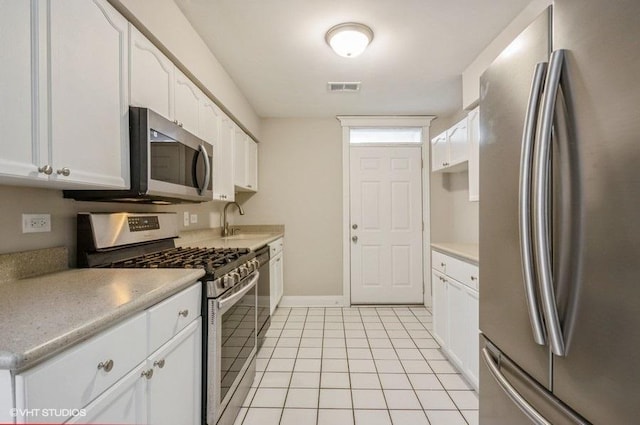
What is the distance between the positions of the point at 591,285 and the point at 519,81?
0.61 meters

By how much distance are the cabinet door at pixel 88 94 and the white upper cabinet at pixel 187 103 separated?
48 cm

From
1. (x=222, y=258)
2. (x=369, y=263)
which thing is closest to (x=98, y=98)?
(x=222, y=258)

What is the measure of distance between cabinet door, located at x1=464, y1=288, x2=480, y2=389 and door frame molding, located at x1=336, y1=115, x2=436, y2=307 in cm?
197

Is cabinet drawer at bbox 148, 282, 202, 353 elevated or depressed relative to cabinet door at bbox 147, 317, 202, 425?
elevated

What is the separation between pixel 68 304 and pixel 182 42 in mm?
1651

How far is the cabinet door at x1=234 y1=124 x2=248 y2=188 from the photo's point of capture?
315 cm

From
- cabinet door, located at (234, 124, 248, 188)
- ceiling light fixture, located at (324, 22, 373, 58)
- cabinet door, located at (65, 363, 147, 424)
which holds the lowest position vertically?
cabinet door, located at (65, 363, 147, 424)

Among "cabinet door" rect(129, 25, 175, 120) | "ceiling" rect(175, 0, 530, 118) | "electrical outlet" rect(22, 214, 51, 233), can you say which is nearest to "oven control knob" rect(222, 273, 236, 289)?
"electrical outlet" rect(22, 214, 51, 233)

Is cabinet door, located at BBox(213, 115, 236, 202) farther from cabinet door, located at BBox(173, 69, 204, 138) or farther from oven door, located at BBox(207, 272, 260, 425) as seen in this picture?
oven door, located at BBox(207, 272, 260, 425)

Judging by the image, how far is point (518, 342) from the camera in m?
0.93

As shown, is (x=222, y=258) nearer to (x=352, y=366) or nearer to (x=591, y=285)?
(x=352, y=366)

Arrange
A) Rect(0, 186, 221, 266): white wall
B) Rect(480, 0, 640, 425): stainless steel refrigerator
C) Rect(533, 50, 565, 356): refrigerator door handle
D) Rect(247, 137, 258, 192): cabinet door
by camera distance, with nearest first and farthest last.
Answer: Rect(480, 0, 640, 425): stainless steel refrigerator < Rect(533, 50, 565, 356): refrigerator door handle < Rect(0, 186, 221, 266): white wall < Rect(247, 137, 258, 192): cabinet door

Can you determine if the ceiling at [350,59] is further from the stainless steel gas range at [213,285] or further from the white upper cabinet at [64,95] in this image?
the stainless steel gas range at [213,285]

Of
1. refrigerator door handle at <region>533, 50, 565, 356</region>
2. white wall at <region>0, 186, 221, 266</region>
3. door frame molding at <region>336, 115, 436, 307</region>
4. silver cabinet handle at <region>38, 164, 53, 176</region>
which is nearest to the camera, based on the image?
refrigerator door handle at <region>533, 50, 565, 356</region>
